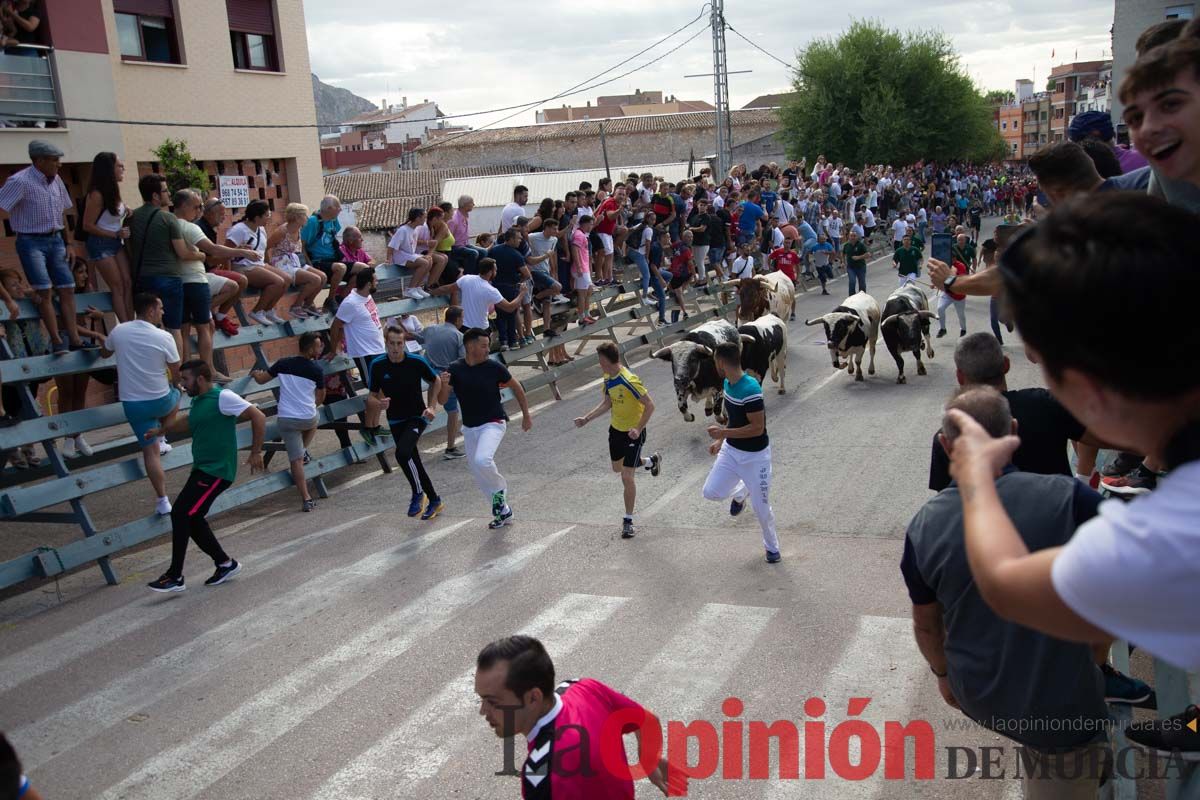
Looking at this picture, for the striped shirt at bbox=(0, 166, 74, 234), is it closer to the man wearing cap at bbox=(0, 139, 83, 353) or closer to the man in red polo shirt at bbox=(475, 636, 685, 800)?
the man wearing cap at bbox=(0, 139, 83, 353)

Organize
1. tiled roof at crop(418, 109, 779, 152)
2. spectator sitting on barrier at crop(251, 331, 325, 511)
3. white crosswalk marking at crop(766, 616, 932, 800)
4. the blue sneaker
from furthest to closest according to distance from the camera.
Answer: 1. tiled roof at crop(418, 109, 779, 152)
2. spectator sitting on barrier at crop(251, 331, 325, 511)
3. the blue sneaker
4. white crosswalk marking at crop(766, 616, 932, 800)

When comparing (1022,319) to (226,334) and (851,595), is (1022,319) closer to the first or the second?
(851,595)

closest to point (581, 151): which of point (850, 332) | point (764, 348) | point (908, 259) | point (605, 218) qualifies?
point (605, 218)

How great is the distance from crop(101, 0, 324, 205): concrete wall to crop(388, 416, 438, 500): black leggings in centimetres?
1307

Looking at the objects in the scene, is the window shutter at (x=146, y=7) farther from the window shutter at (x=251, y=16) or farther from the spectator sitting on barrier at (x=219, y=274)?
the spectator sitting on barrier at (x=219, y=274)

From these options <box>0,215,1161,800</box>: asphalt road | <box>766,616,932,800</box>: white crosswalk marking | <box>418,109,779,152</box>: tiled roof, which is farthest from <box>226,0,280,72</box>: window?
<box>418,109,779,152</box>: tiled roof

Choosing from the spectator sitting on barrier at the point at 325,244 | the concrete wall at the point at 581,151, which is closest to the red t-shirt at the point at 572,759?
the spectator sitting on barrier at the point at 325,244

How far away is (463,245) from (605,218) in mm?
3695

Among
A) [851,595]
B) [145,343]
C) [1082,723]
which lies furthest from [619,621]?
[145,343]

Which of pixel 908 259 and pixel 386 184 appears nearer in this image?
pixel 908 259

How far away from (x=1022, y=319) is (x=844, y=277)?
30.2 m

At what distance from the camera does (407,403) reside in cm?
1126

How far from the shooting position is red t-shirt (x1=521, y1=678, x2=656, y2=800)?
12.0 ft

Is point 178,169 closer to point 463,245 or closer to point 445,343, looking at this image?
point 463,245
